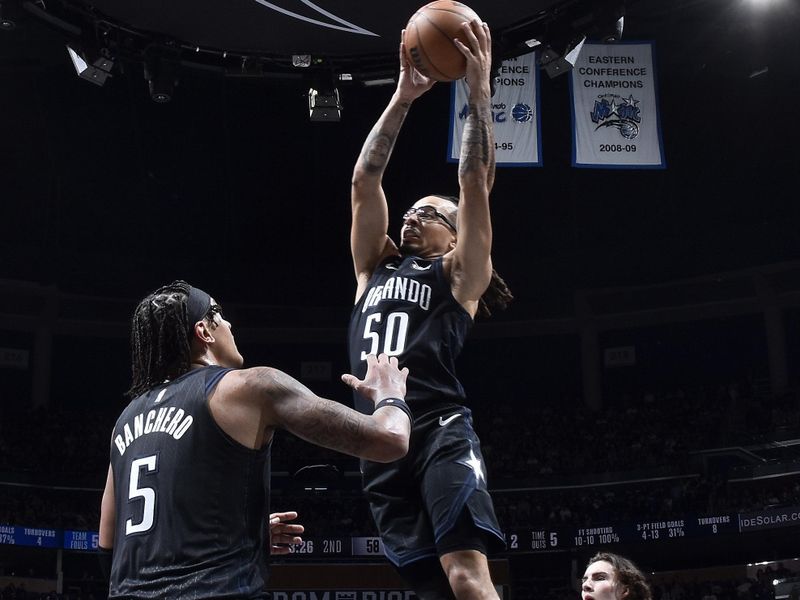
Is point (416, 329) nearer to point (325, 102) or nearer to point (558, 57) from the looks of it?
point (558, 57)

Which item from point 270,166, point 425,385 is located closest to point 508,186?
point 270,166

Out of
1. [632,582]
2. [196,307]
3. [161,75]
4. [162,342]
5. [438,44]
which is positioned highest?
[161,75]

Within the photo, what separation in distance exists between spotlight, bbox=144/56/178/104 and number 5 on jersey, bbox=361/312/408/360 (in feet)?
27.6

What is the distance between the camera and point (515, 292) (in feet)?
85.6

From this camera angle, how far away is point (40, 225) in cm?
2377

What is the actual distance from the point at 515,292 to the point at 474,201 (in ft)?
71.4

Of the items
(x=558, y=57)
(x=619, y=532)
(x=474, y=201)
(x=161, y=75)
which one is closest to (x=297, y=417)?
(x=474, y=201)

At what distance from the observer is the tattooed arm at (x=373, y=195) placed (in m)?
4.75

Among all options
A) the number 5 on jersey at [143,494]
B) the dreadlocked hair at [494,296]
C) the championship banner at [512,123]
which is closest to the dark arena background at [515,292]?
the championship banner at [512,123]

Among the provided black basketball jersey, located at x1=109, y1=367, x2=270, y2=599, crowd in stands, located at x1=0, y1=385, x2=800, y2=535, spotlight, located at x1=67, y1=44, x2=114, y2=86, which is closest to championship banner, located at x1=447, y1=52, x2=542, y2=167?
spotlight, located at x1=67, y1=44, x2=114, y2=86

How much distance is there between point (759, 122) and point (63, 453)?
58.4ft

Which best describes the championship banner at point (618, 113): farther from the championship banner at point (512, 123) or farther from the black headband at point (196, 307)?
the black headband at point (196, 307)

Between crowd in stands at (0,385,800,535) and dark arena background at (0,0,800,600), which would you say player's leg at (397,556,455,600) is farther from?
crowd in stands at (0,385,800,535)

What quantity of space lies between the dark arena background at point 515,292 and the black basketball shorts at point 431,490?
13.7m
